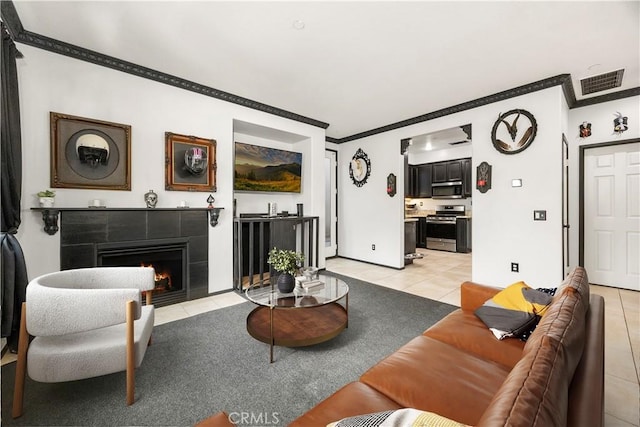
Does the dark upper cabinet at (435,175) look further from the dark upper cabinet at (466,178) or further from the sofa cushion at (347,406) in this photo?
the sofa cushion at (347,406)

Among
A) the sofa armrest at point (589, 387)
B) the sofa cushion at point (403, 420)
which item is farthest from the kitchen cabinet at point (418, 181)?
the sofa cushion at point (403, 420)

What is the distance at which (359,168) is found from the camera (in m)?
5.82

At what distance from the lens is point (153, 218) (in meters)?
3.13

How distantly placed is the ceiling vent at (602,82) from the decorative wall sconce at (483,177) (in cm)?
143

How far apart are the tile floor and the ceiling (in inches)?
110

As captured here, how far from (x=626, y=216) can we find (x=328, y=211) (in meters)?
4.82

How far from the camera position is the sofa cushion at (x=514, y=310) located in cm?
161

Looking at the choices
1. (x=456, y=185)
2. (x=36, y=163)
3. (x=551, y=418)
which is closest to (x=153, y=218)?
(x=36, y=163)

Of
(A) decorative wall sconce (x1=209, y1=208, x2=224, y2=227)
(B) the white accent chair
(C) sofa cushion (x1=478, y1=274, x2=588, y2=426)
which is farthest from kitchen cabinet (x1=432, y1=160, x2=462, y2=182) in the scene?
(B) the white accent chair

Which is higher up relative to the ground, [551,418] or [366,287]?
[551,418]

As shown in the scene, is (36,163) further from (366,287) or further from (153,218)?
(366,287)

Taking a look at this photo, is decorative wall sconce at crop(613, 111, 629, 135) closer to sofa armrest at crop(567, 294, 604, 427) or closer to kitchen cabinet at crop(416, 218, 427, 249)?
sofa armrest at crop(567, 294, 604, 427)

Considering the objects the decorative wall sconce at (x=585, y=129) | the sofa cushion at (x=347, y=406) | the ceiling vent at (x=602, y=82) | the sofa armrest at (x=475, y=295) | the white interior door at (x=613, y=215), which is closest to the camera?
the sofa cushion at (x=347, y=406)

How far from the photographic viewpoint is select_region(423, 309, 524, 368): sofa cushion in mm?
1463
